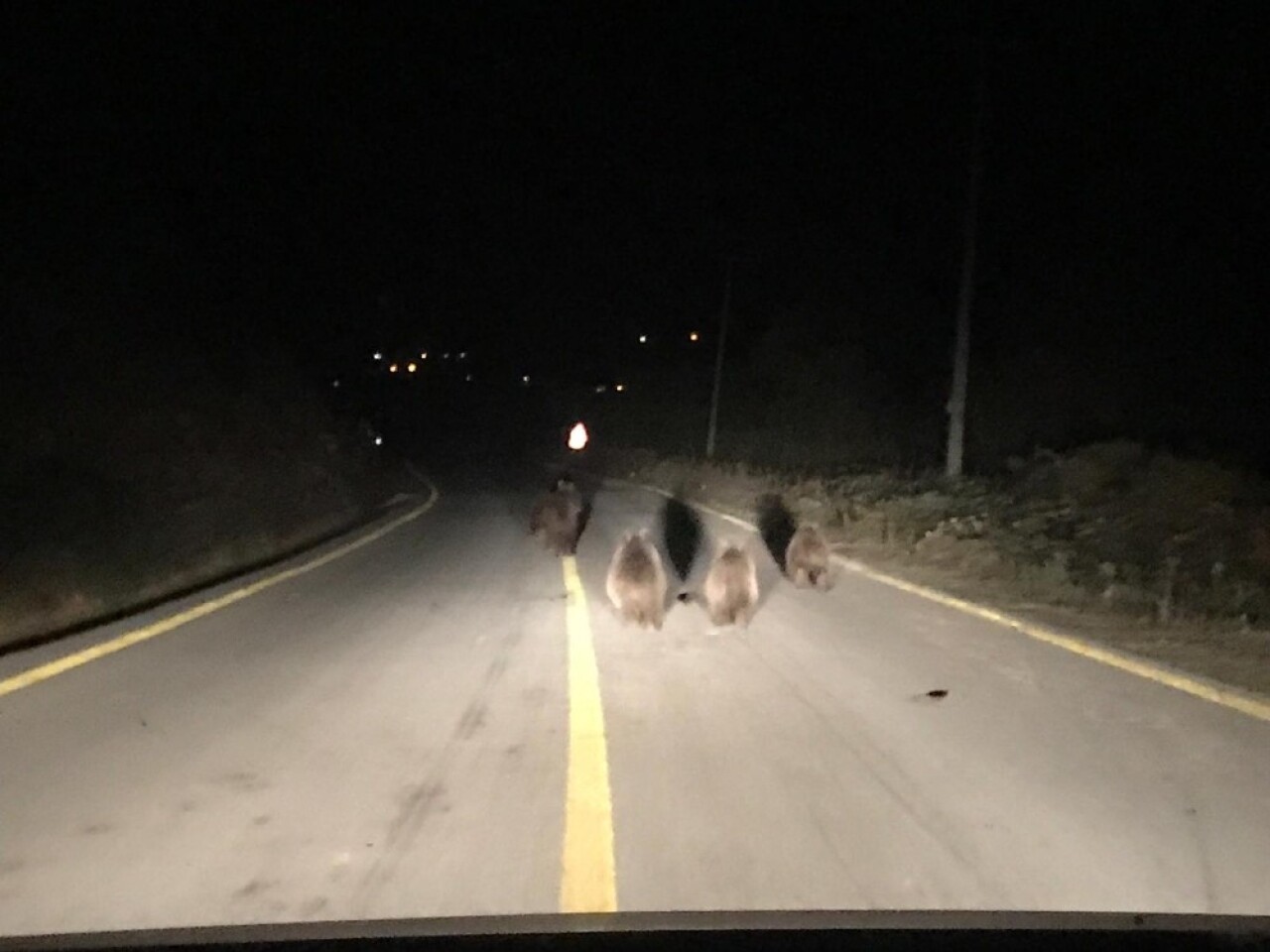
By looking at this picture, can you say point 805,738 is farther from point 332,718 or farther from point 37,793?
point 37,793

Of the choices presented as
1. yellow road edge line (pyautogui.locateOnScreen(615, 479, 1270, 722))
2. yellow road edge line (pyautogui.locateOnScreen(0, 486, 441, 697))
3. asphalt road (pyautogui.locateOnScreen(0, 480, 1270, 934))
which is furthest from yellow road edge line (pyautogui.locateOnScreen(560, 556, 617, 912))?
yellow road edge line (pyautogui.locateOnScreen(615, 479, 1270, 722))

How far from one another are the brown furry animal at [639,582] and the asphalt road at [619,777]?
0.64 feet

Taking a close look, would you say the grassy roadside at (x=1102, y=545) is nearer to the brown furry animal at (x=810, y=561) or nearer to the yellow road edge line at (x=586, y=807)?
the brown furry animal at (x=810, y=561)

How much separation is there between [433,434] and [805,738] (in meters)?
102

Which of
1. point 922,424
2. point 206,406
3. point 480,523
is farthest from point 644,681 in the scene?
point 922,424

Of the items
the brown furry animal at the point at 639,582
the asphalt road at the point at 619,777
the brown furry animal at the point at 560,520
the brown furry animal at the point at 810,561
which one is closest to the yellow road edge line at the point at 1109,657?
the asphalt road at the point at 619,777

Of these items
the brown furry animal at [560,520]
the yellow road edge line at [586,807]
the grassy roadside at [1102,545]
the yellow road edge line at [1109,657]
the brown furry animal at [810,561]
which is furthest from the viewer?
the brown furry animal at [560,520]

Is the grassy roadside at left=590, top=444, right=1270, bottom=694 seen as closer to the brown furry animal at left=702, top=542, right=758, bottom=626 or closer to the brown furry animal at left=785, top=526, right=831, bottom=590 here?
the brown furry animal at left=785, top=526, right=831, bottom=590

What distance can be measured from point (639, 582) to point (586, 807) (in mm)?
5159

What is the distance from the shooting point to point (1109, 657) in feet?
33.5

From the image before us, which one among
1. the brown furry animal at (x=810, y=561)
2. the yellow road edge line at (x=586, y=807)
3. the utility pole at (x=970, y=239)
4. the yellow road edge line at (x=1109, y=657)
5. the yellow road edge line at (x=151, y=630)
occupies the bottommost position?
the yellow road edge line at (x=151, y=630)

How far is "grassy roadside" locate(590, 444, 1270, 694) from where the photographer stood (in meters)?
11.7

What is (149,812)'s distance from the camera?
6000 millimetres

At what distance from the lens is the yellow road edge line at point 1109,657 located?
8.56m
